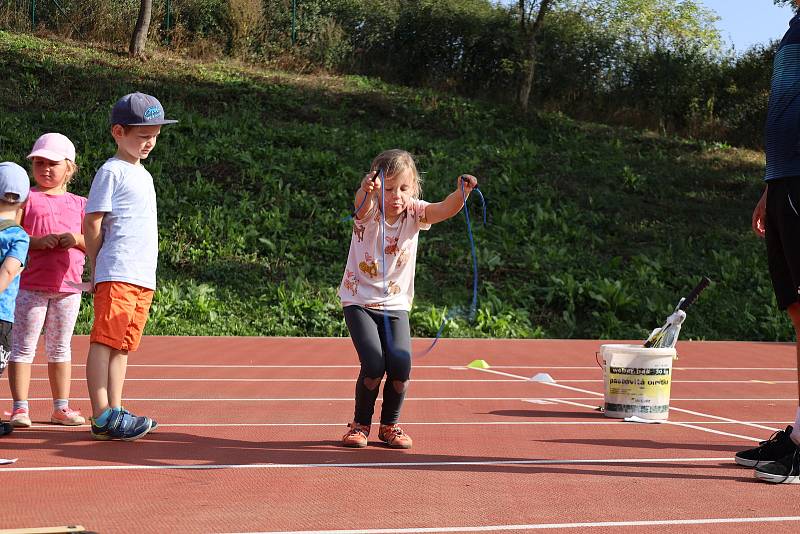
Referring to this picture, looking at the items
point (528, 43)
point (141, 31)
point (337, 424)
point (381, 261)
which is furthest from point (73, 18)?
point (381, 261)

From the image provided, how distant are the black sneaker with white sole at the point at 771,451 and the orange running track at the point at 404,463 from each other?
107mm

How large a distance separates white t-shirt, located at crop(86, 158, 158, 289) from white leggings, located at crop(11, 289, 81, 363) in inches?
25.4

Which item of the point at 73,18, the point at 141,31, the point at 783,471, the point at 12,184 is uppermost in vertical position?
the point at 73,18

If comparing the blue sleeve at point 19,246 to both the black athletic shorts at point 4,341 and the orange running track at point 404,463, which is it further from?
the orange running track at point 404,463

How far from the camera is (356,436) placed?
5.30m

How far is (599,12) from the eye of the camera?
94.7 feet

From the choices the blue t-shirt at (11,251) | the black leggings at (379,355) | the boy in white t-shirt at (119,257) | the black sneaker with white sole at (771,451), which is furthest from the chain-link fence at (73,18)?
the black sneaker with white sole at (771,451)

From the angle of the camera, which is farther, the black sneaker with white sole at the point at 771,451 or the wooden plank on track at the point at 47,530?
the black sneaker with white sole at the point at 771,451

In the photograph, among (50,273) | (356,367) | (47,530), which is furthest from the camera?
(356,367)

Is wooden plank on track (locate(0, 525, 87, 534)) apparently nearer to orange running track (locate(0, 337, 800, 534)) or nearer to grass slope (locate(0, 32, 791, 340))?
orange running track (locate(0, 337, 800, 534))

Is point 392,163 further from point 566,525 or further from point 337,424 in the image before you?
point 566,525

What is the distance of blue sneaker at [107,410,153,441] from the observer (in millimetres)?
5176

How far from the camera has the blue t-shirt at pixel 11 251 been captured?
482cm

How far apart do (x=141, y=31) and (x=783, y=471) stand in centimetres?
2155
